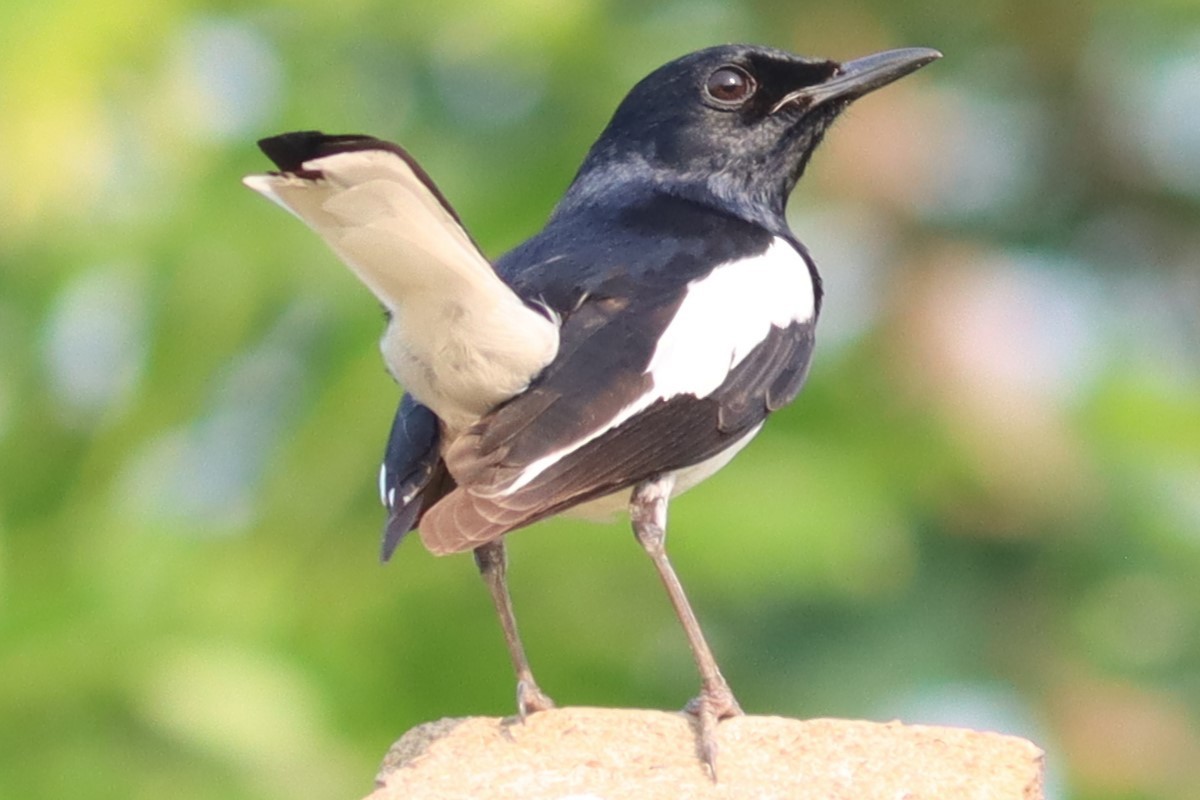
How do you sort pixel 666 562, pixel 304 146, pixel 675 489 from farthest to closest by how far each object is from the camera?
1. pixel 675 489
2. pixel 666 562
3. pixel 304 146

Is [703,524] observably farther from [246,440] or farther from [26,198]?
[26,198]

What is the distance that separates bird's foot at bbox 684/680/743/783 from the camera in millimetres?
3453

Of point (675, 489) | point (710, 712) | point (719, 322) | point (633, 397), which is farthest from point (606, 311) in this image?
point (710, 712)

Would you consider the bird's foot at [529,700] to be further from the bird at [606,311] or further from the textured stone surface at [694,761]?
the textured stone surface at [694,761]

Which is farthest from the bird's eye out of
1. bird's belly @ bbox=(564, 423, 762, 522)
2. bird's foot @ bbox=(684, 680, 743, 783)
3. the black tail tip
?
the black tail tip

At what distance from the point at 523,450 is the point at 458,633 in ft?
4.80

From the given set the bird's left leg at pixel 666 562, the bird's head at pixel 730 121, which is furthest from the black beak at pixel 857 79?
the bird's left leg at pixel 666 562

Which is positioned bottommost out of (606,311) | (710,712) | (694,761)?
(694,761)

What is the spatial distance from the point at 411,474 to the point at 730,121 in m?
1.37

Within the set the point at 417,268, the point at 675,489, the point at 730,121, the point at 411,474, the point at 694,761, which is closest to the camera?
the point at 694,761

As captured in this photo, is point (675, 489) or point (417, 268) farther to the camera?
point (675, 489)

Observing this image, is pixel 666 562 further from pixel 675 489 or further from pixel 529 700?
pixel 529 700

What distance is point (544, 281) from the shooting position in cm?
401

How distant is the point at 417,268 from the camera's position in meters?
3.55
